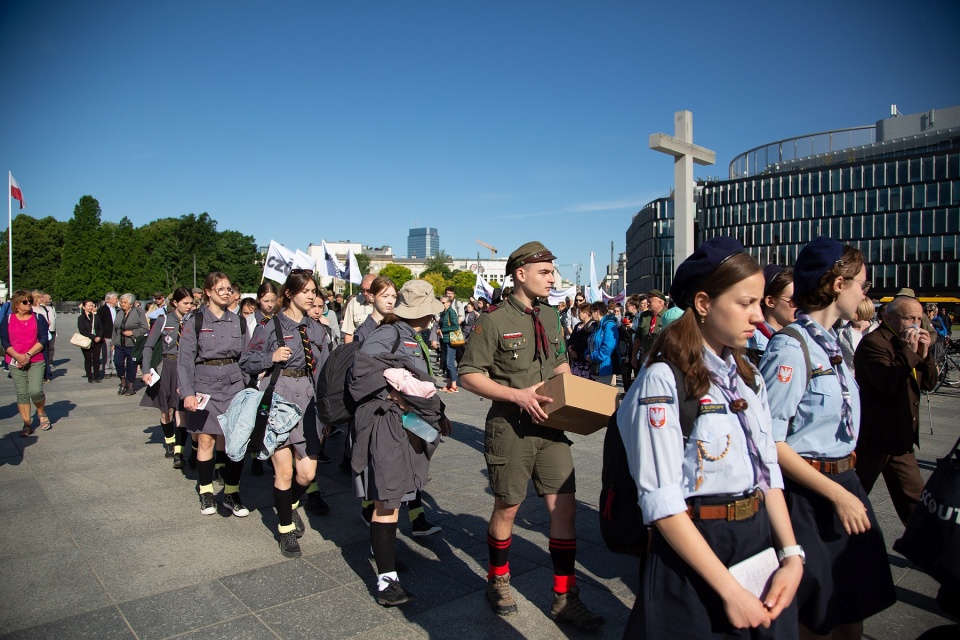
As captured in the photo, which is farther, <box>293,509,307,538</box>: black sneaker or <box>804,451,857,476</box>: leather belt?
<box>293,509,307,538</box>: black sneaker

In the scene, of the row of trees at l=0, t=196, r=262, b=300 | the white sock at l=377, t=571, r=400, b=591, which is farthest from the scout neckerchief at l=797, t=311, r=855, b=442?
the row of trees at l=0, t=196, r=262, b=300

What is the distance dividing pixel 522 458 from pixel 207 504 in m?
3.45

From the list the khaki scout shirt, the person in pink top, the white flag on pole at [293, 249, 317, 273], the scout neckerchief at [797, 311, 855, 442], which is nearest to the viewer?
the scout neckerchief at [797, 311, 855, 442]

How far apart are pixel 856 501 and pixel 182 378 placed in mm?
5450

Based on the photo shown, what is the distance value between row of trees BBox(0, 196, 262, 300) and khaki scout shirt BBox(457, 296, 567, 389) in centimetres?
8093

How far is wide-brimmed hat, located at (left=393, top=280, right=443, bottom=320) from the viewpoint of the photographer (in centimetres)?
436

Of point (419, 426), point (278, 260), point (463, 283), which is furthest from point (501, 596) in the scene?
point (463, 283)

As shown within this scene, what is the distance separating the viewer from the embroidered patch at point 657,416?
1827mm

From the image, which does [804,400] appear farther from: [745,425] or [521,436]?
[521,436]

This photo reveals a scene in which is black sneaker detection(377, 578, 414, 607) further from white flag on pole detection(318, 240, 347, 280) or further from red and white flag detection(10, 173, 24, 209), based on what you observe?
red and white flag detection(10, 173, 24, 209)

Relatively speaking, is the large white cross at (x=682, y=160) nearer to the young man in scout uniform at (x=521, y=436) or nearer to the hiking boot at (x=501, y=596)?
the young man in scout uniform at (x=521, y=436)

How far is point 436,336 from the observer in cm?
1730

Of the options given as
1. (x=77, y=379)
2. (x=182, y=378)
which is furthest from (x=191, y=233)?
(x=182, y=378)

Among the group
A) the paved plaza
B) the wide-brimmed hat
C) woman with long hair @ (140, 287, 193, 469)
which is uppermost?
the wide-brimmed hat
